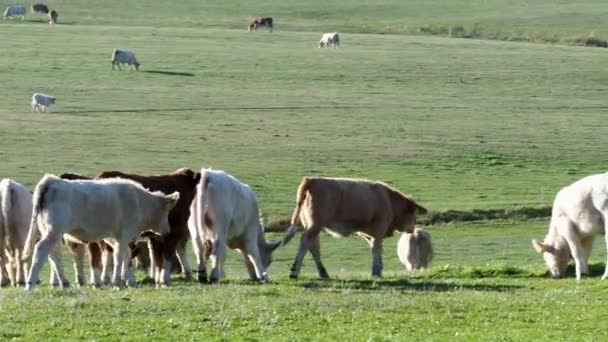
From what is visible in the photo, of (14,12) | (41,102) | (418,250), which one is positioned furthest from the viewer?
(14,12)

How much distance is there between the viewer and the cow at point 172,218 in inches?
768

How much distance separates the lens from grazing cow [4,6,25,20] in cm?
10169

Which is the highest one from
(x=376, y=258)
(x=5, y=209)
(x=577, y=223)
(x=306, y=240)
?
(x=5, y=209)

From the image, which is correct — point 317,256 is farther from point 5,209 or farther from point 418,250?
point 418,250

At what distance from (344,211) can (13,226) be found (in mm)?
4859

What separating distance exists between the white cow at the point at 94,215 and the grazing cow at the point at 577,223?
6.01m

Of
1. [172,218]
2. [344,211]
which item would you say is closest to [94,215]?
[172,218]

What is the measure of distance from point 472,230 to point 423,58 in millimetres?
45807

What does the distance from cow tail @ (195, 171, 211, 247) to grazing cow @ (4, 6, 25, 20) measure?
85188 millimetres

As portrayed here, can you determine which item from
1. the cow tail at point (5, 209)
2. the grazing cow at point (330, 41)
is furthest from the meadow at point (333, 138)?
the cow tail at point (5, 209)

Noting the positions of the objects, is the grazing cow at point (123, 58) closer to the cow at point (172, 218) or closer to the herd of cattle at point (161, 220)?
the herd of cattle at point (161, 220)

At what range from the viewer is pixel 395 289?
57.5 ft

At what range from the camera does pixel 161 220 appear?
18750mm

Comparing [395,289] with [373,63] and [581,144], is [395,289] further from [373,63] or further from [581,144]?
[373,63]
